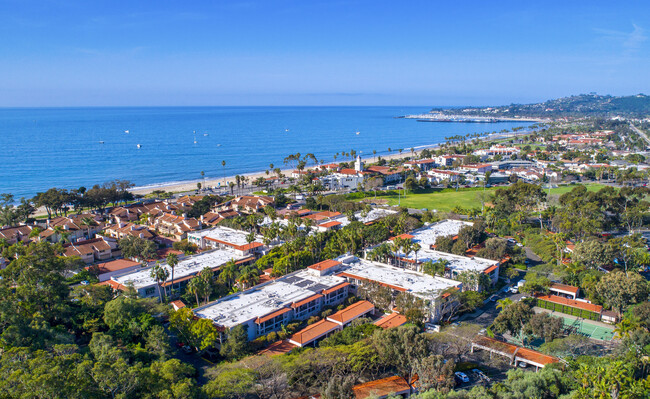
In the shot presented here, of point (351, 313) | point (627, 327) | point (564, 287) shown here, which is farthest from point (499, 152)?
point (351, 313)

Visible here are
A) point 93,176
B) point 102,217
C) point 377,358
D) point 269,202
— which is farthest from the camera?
point 93,176

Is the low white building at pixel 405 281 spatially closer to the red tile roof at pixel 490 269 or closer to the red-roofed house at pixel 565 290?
the red tile roof at pixel 490 269

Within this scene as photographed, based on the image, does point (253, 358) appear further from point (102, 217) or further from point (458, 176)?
point (458, 176)

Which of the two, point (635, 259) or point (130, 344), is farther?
point (635, 259)

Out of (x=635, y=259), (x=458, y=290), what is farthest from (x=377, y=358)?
(x=635, y=259)

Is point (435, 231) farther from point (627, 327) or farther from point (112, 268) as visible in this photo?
point (112, 268)
